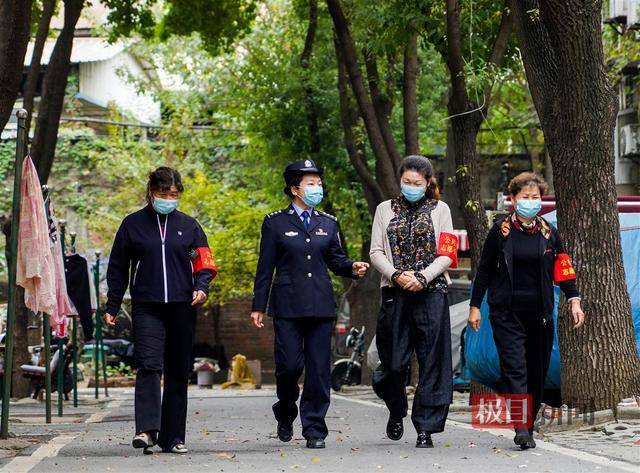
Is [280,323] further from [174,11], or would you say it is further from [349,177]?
[349,177]

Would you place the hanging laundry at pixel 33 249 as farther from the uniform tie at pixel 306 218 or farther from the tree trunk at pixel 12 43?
the uniform tie at pixel 306 218

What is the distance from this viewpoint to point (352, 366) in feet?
91.6

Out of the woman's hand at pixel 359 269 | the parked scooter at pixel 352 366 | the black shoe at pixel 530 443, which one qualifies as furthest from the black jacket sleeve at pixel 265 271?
the parked scooter at pixel 352 366

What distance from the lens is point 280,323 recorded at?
9539mm

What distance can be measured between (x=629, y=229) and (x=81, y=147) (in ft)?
100

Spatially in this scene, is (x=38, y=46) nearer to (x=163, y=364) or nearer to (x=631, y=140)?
(x=163, y=364)

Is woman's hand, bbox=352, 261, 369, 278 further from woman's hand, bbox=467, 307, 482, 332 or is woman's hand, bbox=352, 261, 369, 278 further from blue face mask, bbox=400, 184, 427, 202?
woman's hand, bbox=467, 307, 482, 332

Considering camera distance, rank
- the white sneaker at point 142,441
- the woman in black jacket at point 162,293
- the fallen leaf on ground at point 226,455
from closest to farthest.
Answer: the fallen leaf on ground at point 226,455
the white sneaker at point 142,441
the woman in black jacket at point 162,293

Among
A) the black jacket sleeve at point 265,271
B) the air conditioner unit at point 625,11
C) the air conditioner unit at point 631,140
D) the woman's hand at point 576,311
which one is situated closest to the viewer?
the woman's hand at point 576,311

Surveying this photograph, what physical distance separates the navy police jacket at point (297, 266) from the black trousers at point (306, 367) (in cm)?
11

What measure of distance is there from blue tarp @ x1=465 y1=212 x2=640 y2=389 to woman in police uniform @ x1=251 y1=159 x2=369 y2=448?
8.31 ft

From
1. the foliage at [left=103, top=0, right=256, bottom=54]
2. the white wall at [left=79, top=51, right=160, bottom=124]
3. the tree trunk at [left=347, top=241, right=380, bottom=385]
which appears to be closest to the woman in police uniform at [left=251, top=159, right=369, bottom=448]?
the foliage at [left=103, top=0, right=256, bottom=54]

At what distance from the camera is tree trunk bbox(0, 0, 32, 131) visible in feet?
35.7

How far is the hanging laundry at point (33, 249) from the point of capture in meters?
10.6
